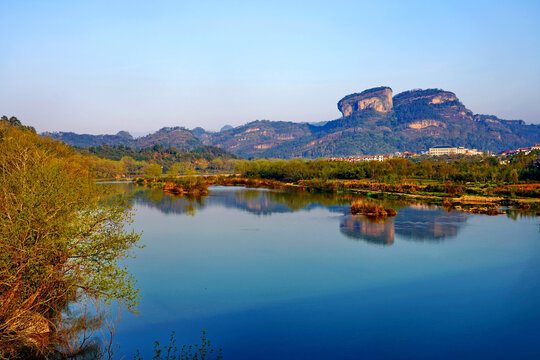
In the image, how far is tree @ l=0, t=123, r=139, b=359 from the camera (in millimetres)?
8227

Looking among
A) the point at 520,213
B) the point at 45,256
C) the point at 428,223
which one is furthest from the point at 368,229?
the point at 45,256

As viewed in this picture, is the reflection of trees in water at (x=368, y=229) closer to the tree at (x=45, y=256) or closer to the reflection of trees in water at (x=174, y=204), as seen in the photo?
the reflection of trees in water at (x=174, y=204)

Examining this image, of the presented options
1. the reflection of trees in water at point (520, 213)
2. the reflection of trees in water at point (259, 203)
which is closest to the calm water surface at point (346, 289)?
the reflection of trees in water at point (520, 213)

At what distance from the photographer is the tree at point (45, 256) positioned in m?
8.23

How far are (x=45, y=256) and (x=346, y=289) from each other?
35.0 feet

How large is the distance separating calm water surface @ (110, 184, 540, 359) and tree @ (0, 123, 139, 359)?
214cm

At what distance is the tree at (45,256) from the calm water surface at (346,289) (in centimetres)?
214

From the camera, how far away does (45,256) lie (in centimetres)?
912

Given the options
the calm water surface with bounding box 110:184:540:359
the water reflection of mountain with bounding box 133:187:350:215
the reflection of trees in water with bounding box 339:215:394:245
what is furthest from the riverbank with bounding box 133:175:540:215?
the reflection of trees in water with bounding box 339:215:394:245

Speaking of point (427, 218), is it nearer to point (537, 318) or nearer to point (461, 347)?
point (537, 318)

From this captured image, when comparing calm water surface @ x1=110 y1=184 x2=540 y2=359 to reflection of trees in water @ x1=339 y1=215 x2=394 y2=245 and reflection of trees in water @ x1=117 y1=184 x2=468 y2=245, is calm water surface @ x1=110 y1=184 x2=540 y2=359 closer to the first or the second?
reflection of trees in water @ x1=339 y1=215 x2=394 y2=245

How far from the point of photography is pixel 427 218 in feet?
98.6

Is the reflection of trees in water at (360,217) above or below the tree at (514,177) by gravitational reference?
below

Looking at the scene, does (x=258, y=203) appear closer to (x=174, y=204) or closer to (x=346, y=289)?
(x=174, y=204)
